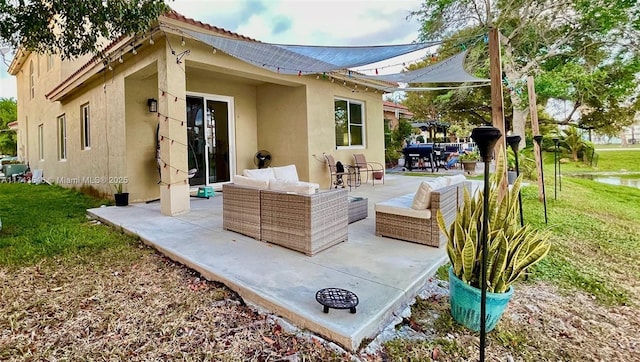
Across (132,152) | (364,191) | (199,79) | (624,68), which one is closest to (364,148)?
(364,191)

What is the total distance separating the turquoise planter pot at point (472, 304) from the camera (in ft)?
7.41

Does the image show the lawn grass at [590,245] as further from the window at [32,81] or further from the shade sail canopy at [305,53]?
the window at [32,81]

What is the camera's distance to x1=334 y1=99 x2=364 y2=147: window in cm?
970

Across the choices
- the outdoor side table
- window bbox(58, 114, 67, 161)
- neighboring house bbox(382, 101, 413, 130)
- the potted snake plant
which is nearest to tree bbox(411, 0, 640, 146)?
neighboring house bbox(382, 101, 413, 130)

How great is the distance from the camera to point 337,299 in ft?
7.91

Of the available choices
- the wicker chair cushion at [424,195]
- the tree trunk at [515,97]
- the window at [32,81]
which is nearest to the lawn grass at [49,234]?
the wicker chair cushion at [424,195]

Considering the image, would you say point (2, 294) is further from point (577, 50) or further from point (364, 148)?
point (577, 50)

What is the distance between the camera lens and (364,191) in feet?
26.6

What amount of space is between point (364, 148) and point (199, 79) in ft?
16.2

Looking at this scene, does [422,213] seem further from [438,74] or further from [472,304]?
[438,74]

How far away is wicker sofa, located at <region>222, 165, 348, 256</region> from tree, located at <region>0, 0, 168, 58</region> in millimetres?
2386

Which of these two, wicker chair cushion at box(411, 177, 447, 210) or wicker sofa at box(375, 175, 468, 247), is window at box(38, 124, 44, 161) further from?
wicker chair cushion at box(411, 177, 447, 210)

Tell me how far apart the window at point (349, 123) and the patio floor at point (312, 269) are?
5.07 m

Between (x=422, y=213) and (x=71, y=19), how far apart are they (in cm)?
495
